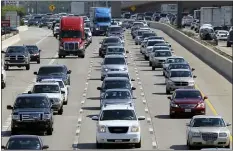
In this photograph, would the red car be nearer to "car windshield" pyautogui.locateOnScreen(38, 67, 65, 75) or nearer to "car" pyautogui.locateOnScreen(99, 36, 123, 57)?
"car windshield" pyautogui.locateOnScreen(38, 67, 65, 75)

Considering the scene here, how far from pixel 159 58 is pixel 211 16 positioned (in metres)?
75.5

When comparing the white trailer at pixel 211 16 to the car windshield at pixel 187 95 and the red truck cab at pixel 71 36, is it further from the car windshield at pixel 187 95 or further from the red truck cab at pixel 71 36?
the car windshield at pixel 187 95

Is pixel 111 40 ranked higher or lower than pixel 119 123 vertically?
lower

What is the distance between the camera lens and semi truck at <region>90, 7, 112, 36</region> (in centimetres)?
11539

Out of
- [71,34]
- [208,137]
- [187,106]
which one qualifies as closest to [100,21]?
Result: [71,34]

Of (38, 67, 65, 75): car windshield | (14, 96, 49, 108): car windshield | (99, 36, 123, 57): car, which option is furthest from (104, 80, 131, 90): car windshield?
(99, 36, 123, 57): car

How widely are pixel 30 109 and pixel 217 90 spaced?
20.3 meters

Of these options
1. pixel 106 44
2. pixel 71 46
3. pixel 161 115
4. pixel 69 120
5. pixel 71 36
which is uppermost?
pixel 71 36

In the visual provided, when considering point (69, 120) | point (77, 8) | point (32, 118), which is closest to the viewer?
point (32, 118)

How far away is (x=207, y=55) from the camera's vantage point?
68688 millimetres

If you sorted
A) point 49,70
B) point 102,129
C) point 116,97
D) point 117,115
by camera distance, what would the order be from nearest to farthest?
1. point 102,129
2. point 117,115
3. point 116,97
4. point 49,70

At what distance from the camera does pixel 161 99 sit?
4281 cm

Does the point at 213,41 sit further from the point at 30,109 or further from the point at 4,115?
the point at 30,109

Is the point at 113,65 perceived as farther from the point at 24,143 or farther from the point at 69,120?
the point at 24,143
